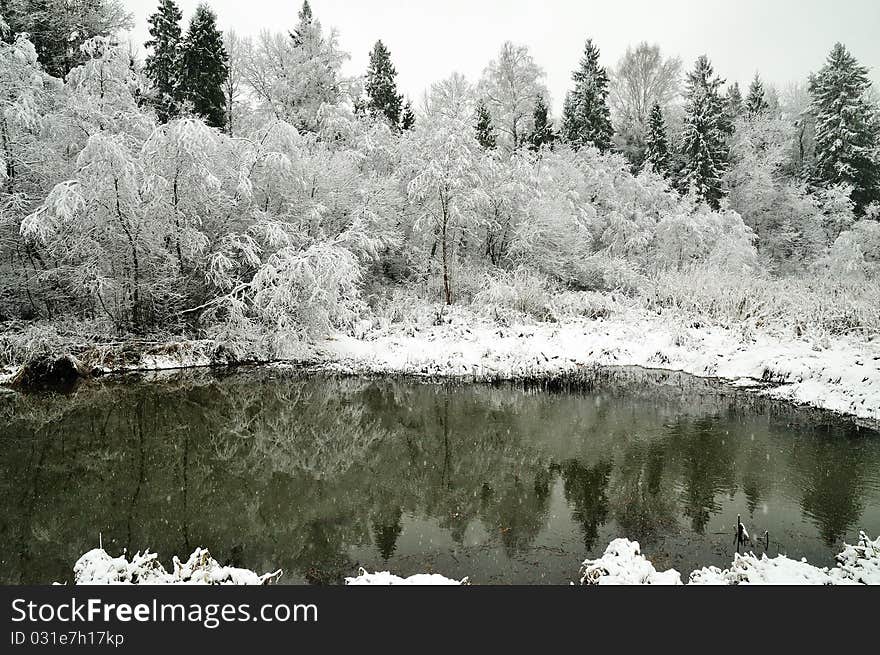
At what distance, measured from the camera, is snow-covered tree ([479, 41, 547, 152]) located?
32.8 m

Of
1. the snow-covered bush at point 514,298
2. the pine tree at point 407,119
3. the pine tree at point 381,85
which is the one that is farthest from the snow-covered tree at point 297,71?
the snow-covered bush at point 514,298

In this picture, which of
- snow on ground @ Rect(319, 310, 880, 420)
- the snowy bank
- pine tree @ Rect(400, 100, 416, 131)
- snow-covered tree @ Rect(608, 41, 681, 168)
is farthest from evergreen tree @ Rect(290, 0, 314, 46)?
the snowy bank

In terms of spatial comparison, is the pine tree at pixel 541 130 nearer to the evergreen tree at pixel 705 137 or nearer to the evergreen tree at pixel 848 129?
the evergreen tree at pixel 705 137

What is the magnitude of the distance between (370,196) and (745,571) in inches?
768

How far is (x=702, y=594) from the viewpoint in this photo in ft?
14.1

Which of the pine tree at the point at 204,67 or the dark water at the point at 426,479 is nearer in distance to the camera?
the dark water at the point at 426,479

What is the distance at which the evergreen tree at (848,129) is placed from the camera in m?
30.7

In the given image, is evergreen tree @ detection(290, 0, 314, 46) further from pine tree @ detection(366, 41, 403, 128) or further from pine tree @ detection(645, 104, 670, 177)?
pine tree @ detection(645, 104, 670, 177)

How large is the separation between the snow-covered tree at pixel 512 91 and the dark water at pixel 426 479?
83.4 ft

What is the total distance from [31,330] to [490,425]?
13493 millimetres

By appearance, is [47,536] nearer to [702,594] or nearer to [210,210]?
[702,594]

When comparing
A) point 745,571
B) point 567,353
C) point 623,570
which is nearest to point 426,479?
point 623,570

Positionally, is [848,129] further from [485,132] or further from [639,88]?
[485,132]

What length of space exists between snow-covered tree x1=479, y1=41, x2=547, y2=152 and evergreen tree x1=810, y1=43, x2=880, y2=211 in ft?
56.6
